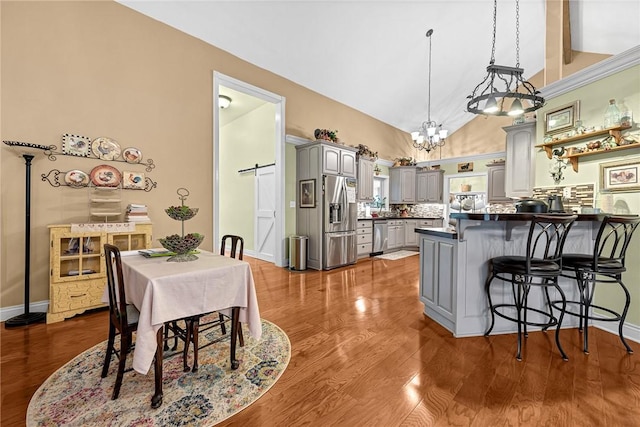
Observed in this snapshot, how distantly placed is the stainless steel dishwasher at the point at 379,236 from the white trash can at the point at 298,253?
6.95 ft

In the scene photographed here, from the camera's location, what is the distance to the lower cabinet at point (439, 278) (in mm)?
2479

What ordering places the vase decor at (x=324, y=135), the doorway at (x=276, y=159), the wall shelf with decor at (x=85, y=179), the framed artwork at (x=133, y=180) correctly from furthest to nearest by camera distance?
the vase decor at (x=324, y=135), the doorway at (x=276, y=159), the framed artwork at (x=133, y=180), the wall shelf with decor at (x=85, y=179)

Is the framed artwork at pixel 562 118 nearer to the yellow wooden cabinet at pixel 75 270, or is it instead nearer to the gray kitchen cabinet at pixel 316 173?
the gray kitchen cabinet at pixel 316 173

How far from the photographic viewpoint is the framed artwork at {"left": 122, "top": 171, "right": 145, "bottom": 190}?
11.0ft

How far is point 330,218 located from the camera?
5031mm

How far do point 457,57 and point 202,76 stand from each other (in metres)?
5.31

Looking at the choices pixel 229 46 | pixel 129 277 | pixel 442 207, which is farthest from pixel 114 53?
pixel 442 207

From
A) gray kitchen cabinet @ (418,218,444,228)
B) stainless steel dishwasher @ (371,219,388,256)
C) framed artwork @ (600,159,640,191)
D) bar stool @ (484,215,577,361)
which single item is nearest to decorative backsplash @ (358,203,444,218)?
gray kitchen cabinet @ (418,218,444,228)

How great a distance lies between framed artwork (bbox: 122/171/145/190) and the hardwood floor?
5.05 feet

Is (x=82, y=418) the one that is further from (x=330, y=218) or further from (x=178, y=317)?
(x=330, y=218)

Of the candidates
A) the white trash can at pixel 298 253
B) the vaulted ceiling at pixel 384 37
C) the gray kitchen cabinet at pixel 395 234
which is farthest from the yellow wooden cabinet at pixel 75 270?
the gray kitchen cabinet at pixel 395 234

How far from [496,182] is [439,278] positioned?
5.19 m

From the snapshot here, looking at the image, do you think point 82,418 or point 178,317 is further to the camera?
point 178,317

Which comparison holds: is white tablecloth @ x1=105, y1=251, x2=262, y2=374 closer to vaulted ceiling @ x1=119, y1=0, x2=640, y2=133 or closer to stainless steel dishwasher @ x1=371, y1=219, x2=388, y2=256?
vaulted ceiling @ x1=119, y1=0, x2=640, y2=133
